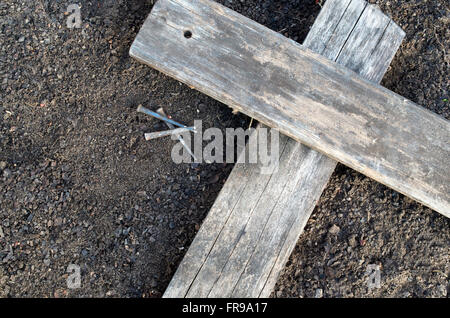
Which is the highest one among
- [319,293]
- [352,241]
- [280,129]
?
[280,129]

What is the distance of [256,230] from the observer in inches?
81.7

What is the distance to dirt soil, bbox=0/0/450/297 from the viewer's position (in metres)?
2.22

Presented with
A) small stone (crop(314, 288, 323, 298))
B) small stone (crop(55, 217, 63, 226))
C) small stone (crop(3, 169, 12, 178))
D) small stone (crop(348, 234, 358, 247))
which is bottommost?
small stone (crop(55, 217, 63, 226))

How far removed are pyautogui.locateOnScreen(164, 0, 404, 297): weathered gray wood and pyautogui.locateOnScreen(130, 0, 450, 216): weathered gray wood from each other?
148 mm

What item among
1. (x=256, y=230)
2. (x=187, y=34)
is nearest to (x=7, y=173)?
(x=187, y=34)

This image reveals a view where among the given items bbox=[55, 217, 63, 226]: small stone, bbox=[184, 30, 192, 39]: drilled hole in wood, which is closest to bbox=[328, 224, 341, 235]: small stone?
bbox=[184, 30, 192, 39]: drilled hole in wood

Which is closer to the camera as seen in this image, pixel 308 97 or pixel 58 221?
pixel 308 97

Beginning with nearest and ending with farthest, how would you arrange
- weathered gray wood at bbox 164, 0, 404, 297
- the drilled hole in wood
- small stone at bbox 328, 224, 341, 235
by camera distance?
weathered gray wood at bbox 164, 0, 404, 297
the drilled hole in wood
small stone at bbox 328, 224, 341, 235

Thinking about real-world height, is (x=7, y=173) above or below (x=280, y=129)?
below

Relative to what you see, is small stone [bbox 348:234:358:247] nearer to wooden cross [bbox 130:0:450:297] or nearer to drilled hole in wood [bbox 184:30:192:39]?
wooden cross [bbox 130:0:450:297]

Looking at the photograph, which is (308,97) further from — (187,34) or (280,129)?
(187,34)

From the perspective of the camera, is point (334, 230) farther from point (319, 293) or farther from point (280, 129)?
point (280, 129)

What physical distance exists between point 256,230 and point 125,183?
31.1 inches

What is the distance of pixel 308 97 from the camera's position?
82.0 inches
